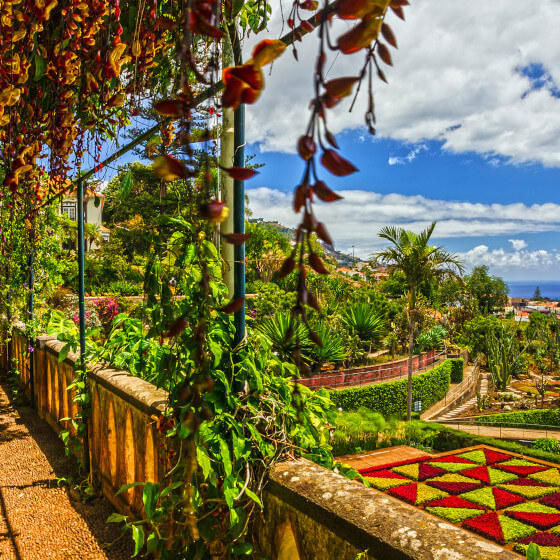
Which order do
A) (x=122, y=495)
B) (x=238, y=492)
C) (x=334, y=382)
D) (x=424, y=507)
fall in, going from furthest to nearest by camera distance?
1. (x=334, y=382)
2. (x=424, y=507)
3. (x=122, y=495)
4. (x=238, y=492)

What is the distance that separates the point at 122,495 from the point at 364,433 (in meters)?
10.6

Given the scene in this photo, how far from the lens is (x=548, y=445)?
13195 mm

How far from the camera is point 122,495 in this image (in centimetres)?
254

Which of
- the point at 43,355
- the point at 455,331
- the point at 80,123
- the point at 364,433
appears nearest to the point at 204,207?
the point at 80,123

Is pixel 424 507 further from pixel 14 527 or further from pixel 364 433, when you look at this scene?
pixel 14 527

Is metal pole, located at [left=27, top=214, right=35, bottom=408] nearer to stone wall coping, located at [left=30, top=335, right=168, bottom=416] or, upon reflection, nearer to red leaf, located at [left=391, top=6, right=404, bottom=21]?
stone wall coping, located at [left=30, top=335, right=168, bottom=416]

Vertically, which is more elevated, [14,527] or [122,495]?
[122,495]

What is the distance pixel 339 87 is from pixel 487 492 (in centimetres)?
1152

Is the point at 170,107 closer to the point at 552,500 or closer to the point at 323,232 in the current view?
the point at 323,232

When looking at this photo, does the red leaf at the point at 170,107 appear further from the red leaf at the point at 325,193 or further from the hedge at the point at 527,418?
the hedge at the point at 527,418

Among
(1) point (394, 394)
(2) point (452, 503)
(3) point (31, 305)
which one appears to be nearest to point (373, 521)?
(3) point (31, 305)

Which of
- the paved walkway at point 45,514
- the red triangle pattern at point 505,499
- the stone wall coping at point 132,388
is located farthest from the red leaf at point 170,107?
the red triangle pattern at point 505,499

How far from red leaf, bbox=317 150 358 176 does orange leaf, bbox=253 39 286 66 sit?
0.35 feet

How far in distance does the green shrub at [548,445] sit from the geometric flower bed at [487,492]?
4.00 feet
